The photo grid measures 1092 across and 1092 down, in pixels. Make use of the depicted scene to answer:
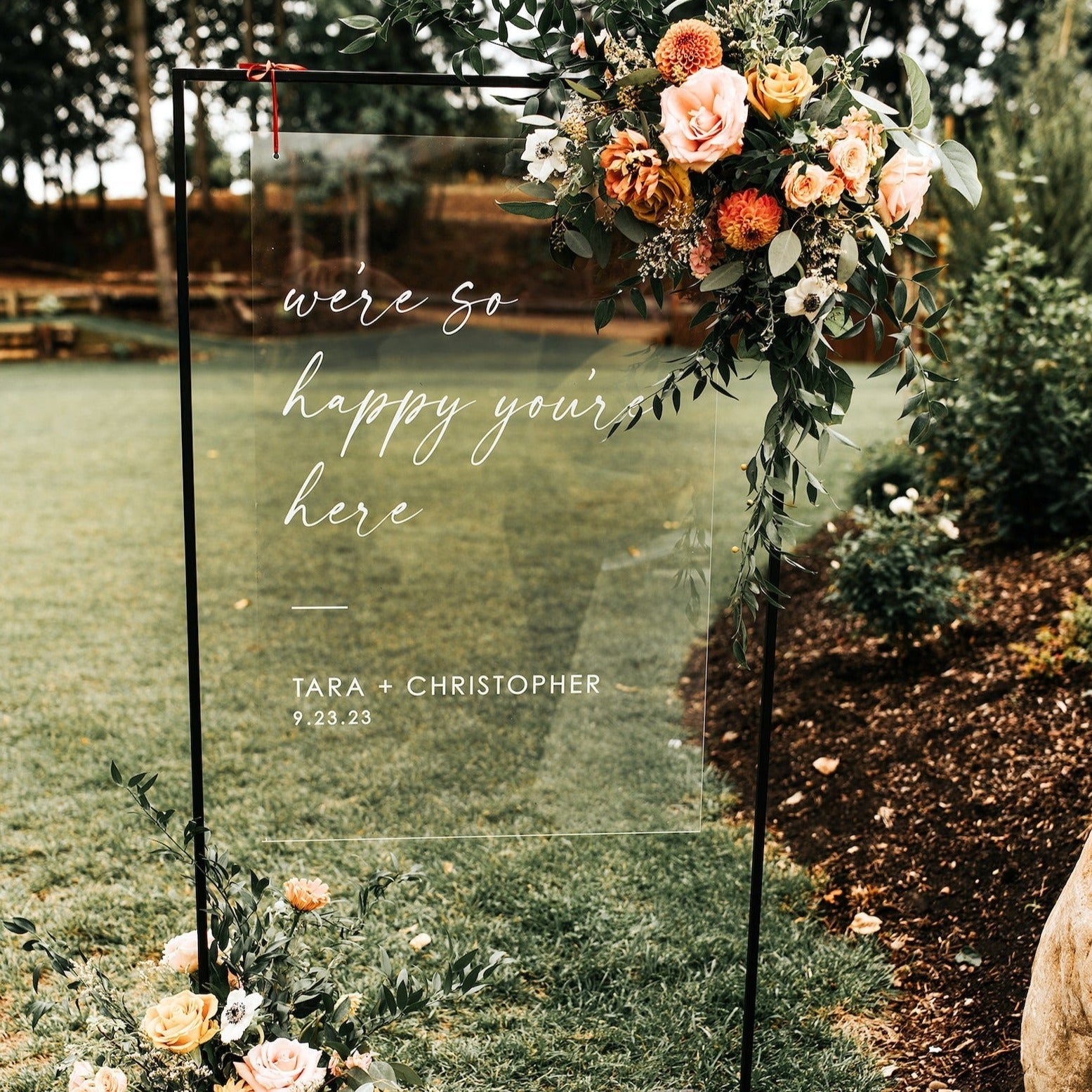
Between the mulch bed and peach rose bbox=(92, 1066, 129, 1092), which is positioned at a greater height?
peach rose bbox=(92, 1066, 129, 1092)

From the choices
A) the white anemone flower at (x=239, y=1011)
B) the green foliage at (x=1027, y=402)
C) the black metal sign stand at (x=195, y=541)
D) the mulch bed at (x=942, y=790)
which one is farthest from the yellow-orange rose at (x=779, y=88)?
the green foliage at (x=1027, y=402)

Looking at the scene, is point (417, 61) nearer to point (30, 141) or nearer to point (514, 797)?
point (30, 141)

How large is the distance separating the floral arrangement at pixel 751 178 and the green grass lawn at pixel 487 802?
0.98 metres

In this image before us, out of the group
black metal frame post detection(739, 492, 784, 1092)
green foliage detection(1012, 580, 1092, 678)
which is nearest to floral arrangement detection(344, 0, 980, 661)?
black metal frame post detection(739, 492, 784, 1092)

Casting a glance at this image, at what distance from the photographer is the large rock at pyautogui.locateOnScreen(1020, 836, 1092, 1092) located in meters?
1.89

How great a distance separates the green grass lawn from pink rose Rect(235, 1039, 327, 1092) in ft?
2.33

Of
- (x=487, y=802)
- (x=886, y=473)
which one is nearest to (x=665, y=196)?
(x=487, y=802)

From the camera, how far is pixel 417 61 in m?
20.1

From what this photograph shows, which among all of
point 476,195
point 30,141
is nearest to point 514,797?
point 476,195

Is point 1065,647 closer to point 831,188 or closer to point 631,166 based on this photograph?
point 831,188

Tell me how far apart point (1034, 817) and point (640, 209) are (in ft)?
7.20

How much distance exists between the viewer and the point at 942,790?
339cm

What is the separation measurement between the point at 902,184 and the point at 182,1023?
195 cm

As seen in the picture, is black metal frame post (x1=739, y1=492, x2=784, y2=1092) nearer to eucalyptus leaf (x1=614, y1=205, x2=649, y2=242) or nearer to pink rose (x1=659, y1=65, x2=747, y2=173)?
eucalyptus leaf (x1=614, y1=205, x2=649, y2=242)
